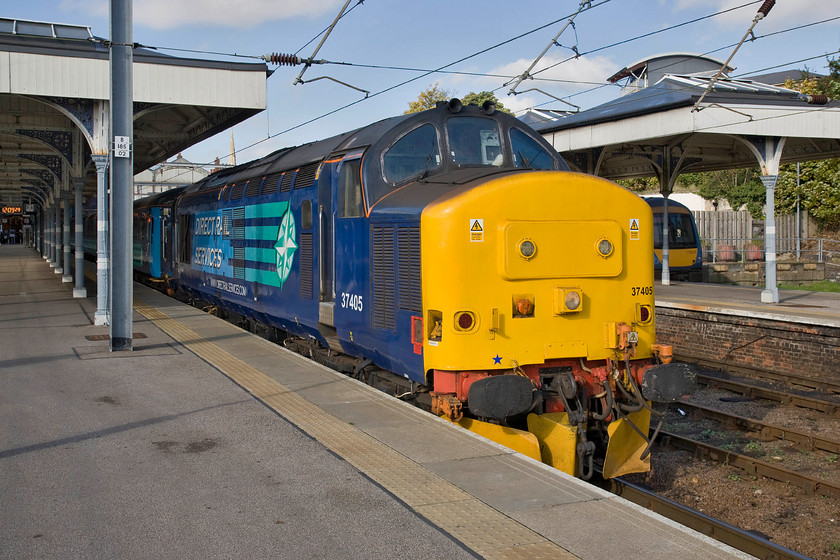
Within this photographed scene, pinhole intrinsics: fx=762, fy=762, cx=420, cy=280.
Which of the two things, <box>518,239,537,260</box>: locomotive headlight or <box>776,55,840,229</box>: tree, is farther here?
<box>776,55,840,229</box>: tree

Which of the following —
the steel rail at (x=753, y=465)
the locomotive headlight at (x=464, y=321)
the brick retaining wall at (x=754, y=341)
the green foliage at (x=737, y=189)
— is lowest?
the steel rail at (x=753, y=465)

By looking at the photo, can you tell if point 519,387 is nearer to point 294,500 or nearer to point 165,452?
point 294,500

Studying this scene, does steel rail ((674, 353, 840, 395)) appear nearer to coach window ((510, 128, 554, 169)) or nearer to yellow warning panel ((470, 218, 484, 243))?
coach window ((510, 128, 554, 169))

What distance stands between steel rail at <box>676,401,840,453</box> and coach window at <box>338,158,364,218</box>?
598 centimetres

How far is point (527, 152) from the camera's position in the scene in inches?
327

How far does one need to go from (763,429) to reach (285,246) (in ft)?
22.4

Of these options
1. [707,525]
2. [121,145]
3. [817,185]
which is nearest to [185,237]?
[121,145]

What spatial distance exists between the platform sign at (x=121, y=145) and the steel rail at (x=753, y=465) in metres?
8.66

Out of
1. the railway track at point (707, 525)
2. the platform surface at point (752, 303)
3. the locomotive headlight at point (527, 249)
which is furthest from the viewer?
the platform surface at point (752, 303)

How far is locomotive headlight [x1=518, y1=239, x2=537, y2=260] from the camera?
266 inches

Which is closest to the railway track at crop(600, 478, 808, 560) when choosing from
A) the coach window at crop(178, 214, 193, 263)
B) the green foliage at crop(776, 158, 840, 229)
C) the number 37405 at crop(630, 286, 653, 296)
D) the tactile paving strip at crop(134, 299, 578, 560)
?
the number 37405 at crop(630, 286, 653, 296)

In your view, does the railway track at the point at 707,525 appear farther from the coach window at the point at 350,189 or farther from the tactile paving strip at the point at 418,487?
the coach window at the point at 350,189

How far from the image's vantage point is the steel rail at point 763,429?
9.23 metres

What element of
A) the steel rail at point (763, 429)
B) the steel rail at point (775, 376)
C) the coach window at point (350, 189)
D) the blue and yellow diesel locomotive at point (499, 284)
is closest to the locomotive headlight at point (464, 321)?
the blue and yellow diesel locomotive at point (499, 284)
